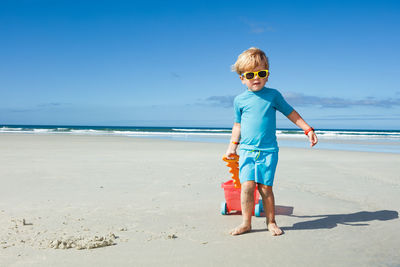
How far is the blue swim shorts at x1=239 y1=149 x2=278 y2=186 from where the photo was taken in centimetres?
336

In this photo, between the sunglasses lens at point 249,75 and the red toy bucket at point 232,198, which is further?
the red toy bucket at point 232,198

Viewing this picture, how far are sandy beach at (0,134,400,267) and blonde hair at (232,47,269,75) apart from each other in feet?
5.24

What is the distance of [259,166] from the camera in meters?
3.38

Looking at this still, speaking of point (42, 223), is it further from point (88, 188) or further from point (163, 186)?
point (163, 186)

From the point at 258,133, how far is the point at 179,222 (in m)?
1.25

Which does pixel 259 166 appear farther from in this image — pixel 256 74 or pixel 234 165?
pixel 256 74

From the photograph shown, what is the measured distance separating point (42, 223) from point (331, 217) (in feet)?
10.2

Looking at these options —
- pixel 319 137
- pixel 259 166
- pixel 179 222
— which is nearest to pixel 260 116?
pixel 259 166

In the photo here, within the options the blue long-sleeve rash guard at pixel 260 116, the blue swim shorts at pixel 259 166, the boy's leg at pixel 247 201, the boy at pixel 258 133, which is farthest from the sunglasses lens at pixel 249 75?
the boy's leg at pixel 247 201

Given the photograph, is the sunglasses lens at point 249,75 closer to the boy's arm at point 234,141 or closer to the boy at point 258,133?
the boy at point 258,133

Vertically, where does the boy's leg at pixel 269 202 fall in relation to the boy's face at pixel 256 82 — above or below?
below

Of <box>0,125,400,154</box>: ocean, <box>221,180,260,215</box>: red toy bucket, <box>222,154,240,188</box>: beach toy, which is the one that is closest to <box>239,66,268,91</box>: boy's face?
<box>222,154,240,188</box>: beach toy

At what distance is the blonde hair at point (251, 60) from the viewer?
3434 mm

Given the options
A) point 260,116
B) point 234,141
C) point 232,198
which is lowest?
point 232,198
